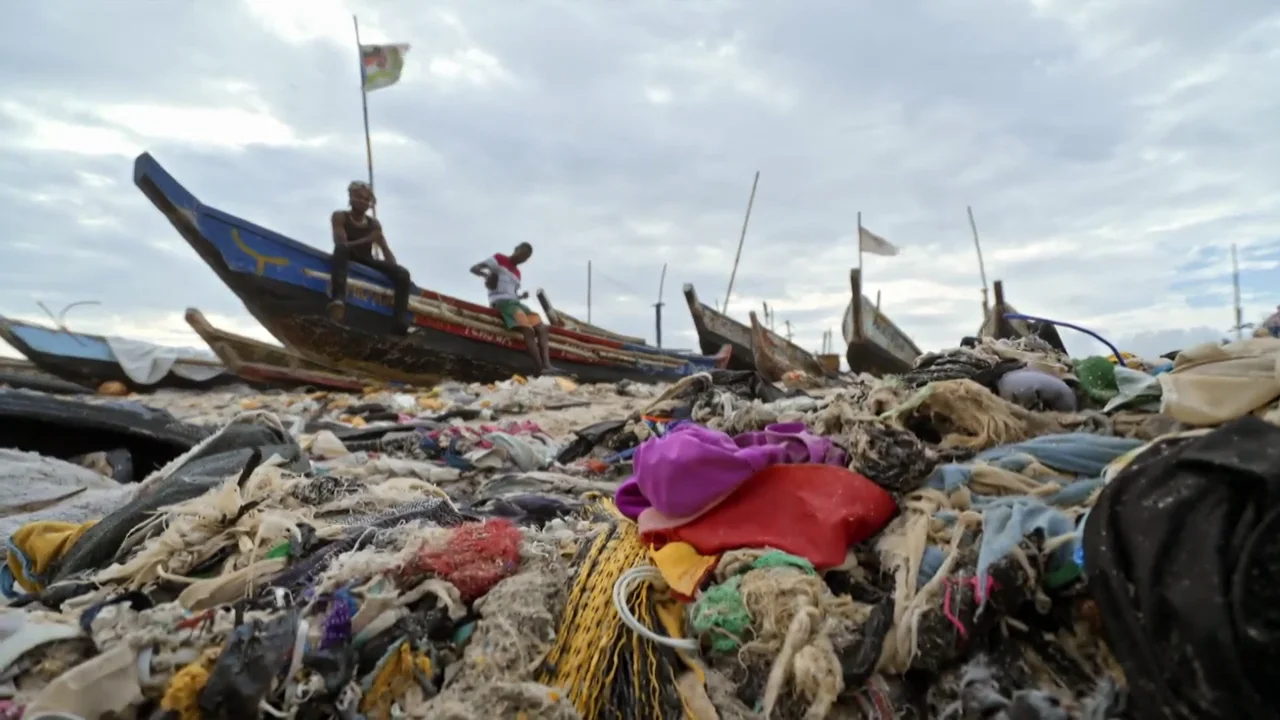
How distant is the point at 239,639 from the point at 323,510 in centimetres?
104

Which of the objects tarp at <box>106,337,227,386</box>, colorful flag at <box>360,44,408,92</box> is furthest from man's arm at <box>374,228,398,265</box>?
colorful flag at <box>360,44,408,92</box>

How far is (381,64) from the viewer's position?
421 inches

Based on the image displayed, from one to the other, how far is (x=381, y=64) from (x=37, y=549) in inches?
416

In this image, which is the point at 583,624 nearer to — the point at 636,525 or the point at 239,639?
the point at 636,525

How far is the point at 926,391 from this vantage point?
213 centimetres

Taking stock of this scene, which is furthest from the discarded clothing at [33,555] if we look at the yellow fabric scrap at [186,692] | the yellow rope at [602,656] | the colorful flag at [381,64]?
the colorful flag at [381,64]

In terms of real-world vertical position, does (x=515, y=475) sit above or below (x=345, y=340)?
below

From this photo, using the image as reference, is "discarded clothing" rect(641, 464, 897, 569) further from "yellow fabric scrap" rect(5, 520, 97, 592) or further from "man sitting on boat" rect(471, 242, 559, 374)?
"man sitting on boat" rect(471, 242, 559, 374)

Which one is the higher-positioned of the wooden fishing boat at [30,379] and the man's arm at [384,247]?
the man's arm at [384,247]

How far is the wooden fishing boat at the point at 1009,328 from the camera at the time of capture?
374cm

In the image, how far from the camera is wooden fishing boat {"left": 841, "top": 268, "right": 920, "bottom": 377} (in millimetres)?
11789

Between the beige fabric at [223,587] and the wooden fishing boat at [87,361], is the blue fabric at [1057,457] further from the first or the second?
the wooden fishing boat at [87,361]

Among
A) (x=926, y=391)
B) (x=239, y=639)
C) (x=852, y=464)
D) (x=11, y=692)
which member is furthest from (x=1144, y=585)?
(x=11, y=692)

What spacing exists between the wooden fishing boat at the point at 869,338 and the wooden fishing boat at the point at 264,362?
26.9 ft
